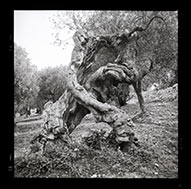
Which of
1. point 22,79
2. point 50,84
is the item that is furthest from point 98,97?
point 22,79

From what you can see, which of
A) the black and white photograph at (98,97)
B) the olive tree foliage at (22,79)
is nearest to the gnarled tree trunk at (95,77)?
the black and white photograph at (98,97)

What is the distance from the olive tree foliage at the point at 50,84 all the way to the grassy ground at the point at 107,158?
507 millimetres

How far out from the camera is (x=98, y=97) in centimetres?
358

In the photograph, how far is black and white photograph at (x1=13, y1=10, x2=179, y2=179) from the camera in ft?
9.47

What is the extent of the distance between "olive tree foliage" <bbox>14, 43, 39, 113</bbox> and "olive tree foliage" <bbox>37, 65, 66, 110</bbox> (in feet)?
0.62

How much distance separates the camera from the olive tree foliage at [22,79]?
9.90ft

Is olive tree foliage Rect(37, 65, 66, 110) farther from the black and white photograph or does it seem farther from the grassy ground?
the grassy ground

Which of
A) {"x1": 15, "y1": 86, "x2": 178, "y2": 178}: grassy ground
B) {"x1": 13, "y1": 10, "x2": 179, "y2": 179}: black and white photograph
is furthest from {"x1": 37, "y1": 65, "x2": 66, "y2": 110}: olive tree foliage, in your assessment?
{"x1": 15, "y1": 86, "x2": 178, "y2": 178}: grassy ground

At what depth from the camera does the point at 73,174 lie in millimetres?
2807
